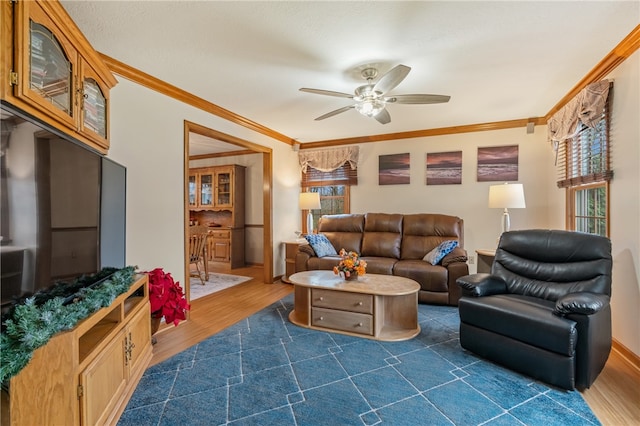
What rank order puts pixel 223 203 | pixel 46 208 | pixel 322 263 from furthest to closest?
1. pixel 223 203
2. pixel 322 263
3. pixel 46 208

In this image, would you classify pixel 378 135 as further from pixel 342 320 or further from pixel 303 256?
pixel 342 320

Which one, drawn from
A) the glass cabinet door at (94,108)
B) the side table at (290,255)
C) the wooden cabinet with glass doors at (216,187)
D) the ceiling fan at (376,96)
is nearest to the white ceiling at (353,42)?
the ceiling fan at (376,96)

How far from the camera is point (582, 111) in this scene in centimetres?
276

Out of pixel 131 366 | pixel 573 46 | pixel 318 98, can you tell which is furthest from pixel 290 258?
pixel 573 46

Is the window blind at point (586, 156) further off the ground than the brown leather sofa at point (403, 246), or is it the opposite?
the window blind at point (586, 156)

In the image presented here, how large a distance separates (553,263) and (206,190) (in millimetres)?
6071

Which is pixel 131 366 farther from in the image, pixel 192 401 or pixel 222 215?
pixel 222 215

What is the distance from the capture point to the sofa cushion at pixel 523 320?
1.90 metres

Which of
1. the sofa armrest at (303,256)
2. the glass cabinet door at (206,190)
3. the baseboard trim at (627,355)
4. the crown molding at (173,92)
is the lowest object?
the baseboard trim at (627,355)

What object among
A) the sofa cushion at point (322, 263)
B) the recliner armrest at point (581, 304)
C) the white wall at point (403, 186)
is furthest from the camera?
the sofa cushion at point (322, 263)

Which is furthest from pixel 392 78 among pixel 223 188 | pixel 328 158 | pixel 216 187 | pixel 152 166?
pixel 216 187

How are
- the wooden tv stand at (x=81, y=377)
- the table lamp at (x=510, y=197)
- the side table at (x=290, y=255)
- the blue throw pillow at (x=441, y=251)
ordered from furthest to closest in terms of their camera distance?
the side table at (x=290, y=255)
the blue throw pillow at (x=441, y=251)
the table lamp at (x=510, y=197)
the wooden tv stand at (x=81, y=377)

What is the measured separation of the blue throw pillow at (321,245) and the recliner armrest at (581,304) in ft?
9.06

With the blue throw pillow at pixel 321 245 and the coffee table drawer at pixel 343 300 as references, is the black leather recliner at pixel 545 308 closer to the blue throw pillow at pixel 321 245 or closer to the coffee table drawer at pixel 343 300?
the coffee table drawer at pixel 343 300
